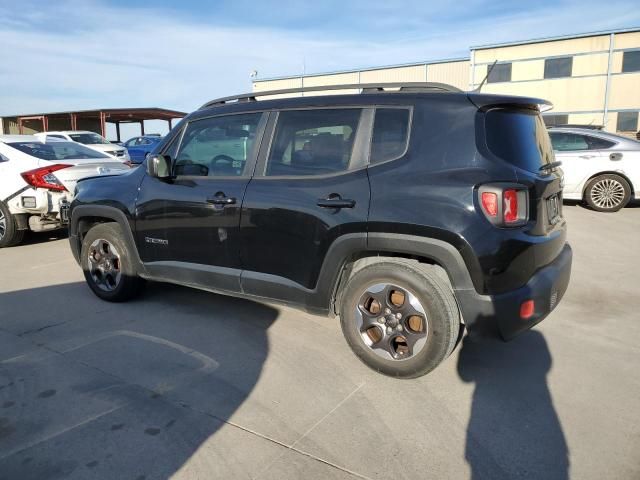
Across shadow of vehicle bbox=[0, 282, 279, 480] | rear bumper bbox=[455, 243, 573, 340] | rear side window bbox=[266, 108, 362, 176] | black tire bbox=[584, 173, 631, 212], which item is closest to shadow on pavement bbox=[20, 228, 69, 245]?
shadow of vehicle bbox=[0, 282, 279, 480]

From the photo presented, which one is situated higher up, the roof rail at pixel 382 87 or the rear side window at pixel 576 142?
the roof rail at pixel 382 87

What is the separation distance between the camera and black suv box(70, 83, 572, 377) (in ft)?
9.00

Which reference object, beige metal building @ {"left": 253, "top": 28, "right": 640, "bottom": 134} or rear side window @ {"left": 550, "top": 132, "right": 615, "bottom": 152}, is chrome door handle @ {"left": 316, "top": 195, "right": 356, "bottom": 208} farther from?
beige metal building @ {"left": 253, "top": 28, "right": 640, "bottom": 134}

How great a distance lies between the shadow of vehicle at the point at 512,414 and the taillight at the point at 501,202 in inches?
29.1

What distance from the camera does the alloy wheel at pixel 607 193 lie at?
8.89 m

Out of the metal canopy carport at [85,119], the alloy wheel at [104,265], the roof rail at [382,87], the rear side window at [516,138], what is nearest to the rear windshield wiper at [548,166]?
the rear side window at [516,138]

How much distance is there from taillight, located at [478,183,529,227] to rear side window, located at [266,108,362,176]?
91 cm

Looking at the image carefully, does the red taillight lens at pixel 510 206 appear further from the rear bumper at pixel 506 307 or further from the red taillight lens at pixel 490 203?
the rear bumper at pixel 506 307

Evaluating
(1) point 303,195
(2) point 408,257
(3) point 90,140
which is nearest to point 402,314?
(2) point 408,257

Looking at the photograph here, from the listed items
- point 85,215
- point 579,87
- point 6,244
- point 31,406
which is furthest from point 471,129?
point 579,87

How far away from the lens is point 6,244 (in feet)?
22.5

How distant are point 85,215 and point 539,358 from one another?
4071mm

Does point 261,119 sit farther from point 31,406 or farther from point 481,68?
point 481,68

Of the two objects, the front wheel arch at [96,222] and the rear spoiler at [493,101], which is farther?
the front wheel arch at [96,222]
